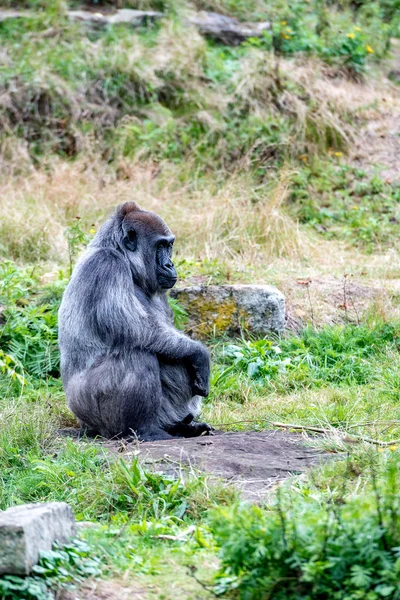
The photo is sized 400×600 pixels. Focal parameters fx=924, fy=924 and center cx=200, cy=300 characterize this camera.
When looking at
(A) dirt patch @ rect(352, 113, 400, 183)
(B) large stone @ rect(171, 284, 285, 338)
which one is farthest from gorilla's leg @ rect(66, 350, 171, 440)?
(A) dirt patch @ rect(352, 113, 400, 183)

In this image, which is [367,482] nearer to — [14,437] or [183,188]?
[14,437]

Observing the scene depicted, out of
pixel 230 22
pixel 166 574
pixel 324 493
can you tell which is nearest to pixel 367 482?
pixel 324 493

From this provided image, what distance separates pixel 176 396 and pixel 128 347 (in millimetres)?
576

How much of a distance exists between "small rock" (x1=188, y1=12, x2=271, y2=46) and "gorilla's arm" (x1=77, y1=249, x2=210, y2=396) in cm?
947

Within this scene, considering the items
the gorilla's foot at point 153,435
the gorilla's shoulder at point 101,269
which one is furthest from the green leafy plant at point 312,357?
the gorilla's shoulder at point 101,269

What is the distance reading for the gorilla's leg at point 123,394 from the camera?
19.1 ft

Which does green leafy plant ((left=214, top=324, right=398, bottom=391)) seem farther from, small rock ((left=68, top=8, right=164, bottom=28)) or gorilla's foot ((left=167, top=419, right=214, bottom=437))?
small rock ((left=68, top=8, right=164, bottom=28))

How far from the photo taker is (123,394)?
19.1ft

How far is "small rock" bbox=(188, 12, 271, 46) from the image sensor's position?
1470cm

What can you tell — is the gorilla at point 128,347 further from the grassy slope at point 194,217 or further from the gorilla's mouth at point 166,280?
the grassy slope at point 194,217

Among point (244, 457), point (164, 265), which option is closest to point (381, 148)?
point (164, 265)

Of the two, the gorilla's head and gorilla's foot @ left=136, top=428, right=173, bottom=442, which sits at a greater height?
the gorilla's head

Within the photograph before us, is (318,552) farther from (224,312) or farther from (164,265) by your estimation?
(224,312)

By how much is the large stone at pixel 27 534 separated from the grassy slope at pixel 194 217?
0.84ft
